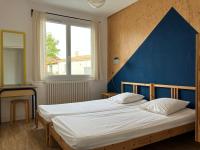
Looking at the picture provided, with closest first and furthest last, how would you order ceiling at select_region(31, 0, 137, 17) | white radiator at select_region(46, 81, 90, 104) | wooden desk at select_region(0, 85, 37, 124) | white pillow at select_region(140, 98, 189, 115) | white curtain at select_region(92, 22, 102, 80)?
1. white pillow at select_region(140, 98, 189, 115)
2. wooden desk at select_region(0, 85, 37, 124)
3. ceiling at select_region(31, 0, 137, 17)
4. white radiator at select_region(46, 81, 90, 104)
5. white curtain at select_region(92, 22, 102, 80)

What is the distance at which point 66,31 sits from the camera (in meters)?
4.47

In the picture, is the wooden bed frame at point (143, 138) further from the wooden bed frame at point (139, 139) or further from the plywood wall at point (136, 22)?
the plywood wall at point (136, 22)

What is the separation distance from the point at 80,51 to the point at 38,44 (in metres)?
1.13

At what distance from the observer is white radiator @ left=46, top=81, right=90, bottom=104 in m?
4.23

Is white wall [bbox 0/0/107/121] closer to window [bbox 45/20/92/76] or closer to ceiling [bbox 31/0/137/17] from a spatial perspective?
ceiling [bbox 31/0/137/17]

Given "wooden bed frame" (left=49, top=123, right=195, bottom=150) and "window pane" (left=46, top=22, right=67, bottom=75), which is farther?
"window pane" (left=46, top=22, right=67, bottom=75)

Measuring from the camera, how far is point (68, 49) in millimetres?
4488

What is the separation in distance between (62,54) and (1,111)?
1.91 meters

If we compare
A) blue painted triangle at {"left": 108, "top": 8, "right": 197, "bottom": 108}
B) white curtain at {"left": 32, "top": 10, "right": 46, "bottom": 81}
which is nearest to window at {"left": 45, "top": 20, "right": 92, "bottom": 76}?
white curtain at {"left": 32, "top": 10, "right": 46, "bottom": 81}

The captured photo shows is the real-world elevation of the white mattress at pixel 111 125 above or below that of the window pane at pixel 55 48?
below

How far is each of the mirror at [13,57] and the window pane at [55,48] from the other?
1.93ft

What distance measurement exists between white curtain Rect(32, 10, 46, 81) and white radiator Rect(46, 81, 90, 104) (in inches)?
13.9

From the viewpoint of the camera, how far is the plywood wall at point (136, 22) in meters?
3.00

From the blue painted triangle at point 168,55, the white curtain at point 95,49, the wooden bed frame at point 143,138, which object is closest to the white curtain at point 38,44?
the white curtain at point 95,49
